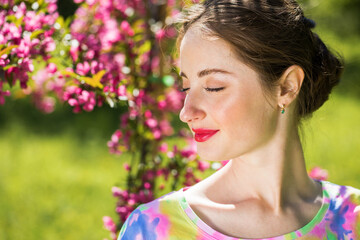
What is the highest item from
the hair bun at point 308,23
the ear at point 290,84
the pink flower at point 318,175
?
the hair bun at point 308,23

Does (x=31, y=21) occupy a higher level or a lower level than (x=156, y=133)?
higher

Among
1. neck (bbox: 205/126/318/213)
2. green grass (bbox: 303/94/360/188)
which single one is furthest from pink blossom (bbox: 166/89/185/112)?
green grass (bbox: 303/94/360/188)

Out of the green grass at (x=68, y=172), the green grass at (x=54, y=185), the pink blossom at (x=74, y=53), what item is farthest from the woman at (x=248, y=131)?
the green grass at (x=54, y=185)

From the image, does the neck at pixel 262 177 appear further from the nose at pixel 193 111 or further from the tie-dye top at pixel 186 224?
the nose at pixel 193 111

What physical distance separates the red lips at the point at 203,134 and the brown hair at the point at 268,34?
22cm

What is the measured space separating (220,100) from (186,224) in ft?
1.23

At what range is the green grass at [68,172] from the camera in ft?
12.1

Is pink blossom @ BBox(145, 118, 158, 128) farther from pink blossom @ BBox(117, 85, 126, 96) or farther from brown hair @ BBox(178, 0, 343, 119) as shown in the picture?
brown hair @ BBox(178, 0, 343, 119)

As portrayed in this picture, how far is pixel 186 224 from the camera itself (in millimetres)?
1535

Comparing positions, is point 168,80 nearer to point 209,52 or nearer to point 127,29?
point 127,29

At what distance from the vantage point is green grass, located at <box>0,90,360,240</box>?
145 inches

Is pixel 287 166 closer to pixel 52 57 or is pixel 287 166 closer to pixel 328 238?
pixel 328 238

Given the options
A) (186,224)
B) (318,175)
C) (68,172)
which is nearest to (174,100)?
(318,175)

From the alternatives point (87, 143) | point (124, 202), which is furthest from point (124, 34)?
point (87, 143)
